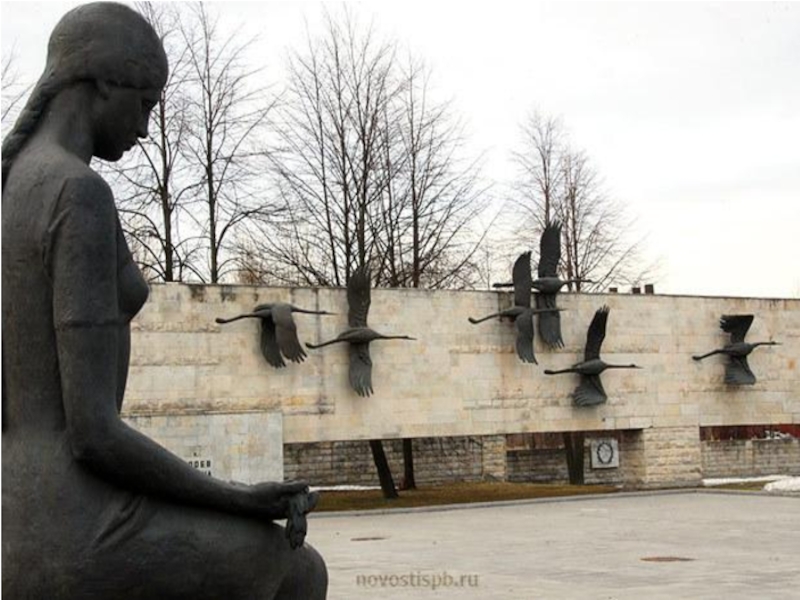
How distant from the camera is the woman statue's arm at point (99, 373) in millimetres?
2977

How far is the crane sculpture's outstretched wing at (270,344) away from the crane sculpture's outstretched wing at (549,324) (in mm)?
6203

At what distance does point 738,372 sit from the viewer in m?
29.0

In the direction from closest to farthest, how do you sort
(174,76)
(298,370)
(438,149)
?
(298,370), (174,76), (438,149)

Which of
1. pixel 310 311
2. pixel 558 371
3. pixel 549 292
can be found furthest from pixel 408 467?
pixel 310 311

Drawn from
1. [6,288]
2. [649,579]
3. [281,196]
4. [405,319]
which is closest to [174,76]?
[281,196]

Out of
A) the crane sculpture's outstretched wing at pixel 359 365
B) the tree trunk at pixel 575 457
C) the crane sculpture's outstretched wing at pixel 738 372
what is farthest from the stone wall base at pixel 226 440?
the tree trunk at pixel 575 457

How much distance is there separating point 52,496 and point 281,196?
28.4 m

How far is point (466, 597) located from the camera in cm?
1030

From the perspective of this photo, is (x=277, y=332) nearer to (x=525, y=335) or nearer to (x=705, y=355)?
(x=525, y=335)

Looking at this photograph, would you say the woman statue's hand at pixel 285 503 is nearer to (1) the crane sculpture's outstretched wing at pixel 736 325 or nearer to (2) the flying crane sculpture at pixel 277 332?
(2) the flying crane sculpture at pixel 277 332

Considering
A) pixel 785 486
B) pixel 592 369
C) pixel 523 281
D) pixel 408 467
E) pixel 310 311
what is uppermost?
pixel 523 281

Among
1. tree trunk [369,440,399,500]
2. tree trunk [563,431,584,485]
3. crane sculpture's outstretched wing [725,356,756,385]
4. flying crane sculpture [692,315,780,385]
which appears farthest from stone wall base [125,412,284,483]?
tree trunk [563,431,584,485]

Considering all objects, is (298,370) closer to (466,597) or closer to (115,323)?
(466,597)

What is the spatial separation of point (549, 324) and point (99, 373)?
24.0 m
